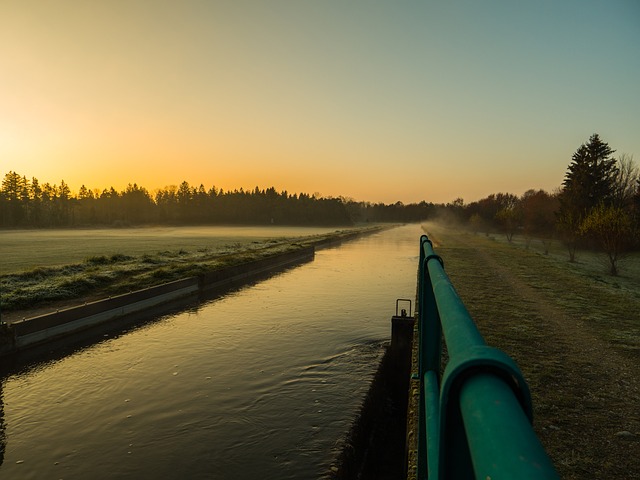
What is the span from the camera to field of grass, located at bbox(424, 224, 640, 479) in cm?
525

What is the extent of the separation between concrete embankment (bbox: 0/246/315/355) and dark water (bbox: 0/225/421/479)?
1517 millimetres

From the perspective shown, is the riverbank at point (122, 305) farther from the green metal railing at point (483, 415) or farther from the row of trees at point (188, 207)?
the row of trees at point (188, 207)

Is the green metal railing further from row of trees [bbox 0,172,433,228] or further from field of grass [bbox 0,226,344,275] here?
row of trees [bbox 0,172,433,228]

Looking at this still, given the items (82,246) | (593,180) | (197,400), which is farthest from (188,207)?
(197,400)

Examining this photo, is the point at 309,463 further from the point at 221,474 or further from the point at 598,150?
the point at 598,150

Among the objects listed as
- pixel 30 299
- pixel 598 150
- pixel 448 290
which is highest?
pixel 598 150

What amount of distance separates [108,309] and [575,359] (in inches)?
637

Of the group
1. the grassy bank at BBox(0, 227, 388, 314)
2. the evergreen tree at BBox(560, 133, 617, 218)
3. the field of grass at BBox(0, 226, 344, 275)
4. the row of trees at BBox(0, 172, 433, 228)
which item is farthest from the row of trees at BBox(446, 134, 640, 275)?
the row of trees at BBox(0, 172, 433, 228)

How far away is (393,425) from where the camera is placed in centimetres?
1059

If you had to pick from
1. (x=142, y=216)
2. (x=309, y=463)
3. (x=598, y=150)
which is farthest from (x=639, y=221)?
(x=142, y=216)

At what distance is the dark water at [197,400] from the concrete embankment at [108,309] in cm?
152

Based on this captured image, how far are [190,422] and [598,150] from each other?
5009 centimetres

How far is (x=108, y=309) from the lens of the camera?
56.4ft

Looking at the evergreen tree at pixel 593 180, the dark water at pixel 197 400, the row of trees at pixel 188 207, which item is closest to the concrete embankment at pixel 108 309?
the dark water at pixel 197 400
